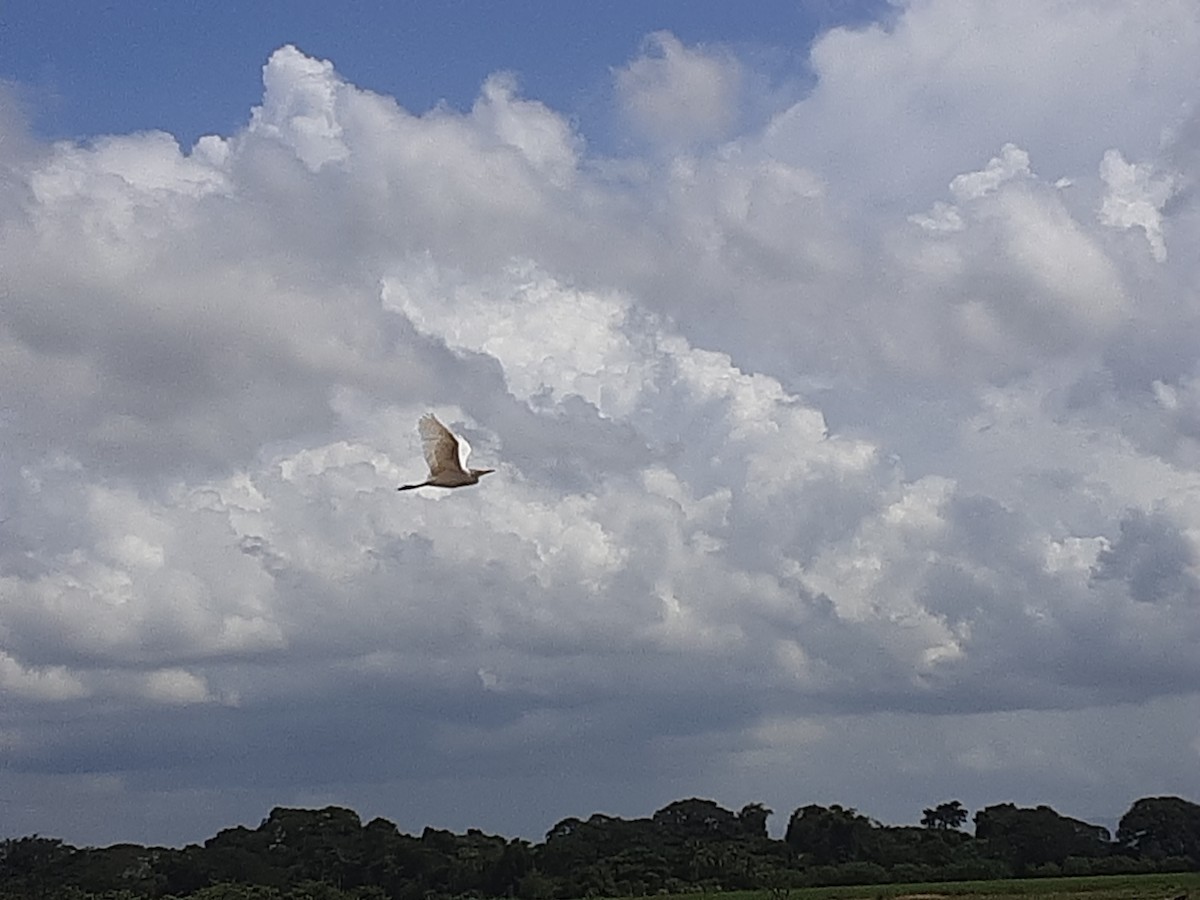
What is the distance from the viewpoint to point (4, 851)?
81125 millimetres

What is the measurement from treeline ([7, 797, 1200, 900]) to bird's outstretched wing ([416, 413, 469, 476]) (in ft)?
131

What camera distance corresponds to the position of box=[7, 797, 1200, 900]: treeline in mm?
68938

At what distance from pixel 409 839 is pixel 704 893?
17785 millimetres

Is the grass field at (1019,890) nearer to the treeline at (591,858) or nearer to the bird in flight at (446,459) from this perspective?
the treeline at (591,858)

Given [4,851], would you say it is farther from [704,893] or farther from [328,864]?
[704,893]

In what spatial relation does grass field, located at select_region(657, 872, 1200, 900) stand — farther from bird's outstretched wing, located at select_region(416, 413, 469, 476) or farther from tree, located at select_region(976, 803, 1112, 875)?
bird's outstretched wing, located at select_region(416, 413, 469, 476)

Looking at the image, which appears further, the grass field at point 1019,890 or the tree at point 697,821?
the tree at point 697,821

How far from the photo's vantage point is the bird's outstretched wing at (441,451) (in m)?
27.1

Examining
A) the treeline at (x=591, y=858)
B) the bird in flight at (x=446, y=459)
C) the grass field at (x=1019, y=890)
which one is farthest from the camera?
the treeline at (x=591, y=858)

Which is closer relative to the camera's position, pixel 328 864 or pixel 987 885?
pixel 987 885

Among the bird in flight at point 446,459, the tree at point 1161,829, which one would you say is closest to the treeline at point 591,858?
the tree at point 1161,829

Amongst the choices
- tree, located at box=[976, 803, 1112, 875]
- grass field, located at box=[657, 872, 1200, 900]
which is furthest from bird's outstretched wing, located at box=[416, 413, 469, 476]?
tree, located at box=[976, 803, 1112, 875]

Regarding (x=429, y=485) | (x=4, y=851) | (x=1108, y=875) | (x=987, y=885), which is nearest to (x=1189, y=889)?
(x=987, y=885)

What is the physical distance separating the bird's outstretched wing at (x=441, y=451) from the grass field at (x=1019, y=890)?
2912 centimetres
